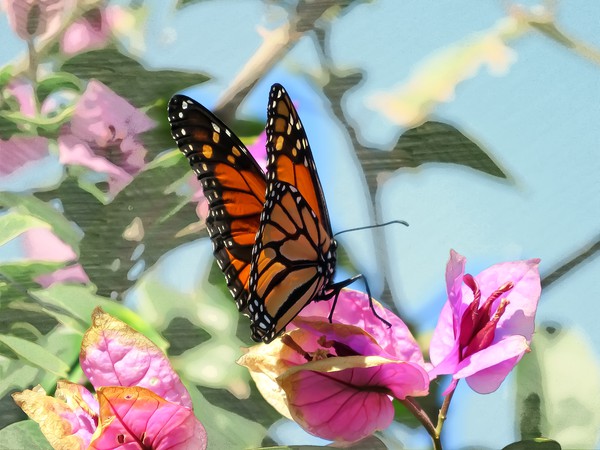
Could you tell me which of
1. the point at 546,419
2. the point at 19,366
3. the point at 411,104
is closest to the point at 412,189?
the point at 411,104

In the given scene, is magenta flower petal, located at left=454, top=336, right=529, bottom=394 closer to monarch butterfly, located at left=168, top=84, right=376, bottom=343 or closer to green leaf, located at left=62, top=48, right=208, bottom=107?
monarch butterfly, located at left=168, top=84, right=376, bottom=343

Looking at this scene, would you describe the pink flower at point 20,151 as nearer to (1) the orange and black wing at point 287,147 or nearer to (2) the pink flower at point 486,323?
(1) the orange and black wing at point 287,147

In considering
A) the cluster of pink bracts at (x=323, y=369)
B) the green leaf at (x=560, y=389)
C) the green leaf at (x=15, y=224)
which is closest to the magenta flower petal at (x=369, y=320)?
the cluster of pink bracts at (x=323, y=369)

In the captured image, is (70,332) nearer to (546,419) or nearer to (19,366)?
(19,366)

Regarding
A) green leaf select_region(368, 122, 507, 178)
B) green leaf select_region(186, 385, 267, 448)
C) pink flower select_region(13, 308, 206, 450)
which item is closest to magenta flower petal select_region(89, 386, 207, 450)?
pink flower select_region(13, 308, 206, 450)

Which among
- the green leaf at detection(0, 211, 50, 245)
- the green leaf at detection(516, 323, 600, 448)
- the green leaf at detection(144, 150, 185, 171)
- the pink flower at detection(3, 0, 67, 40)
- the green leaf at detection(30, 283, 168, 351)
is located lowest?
the green leaf at detection(516, 323, 600, 448)

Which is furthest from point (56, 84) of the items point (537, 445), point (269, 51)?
point (537, 445)
